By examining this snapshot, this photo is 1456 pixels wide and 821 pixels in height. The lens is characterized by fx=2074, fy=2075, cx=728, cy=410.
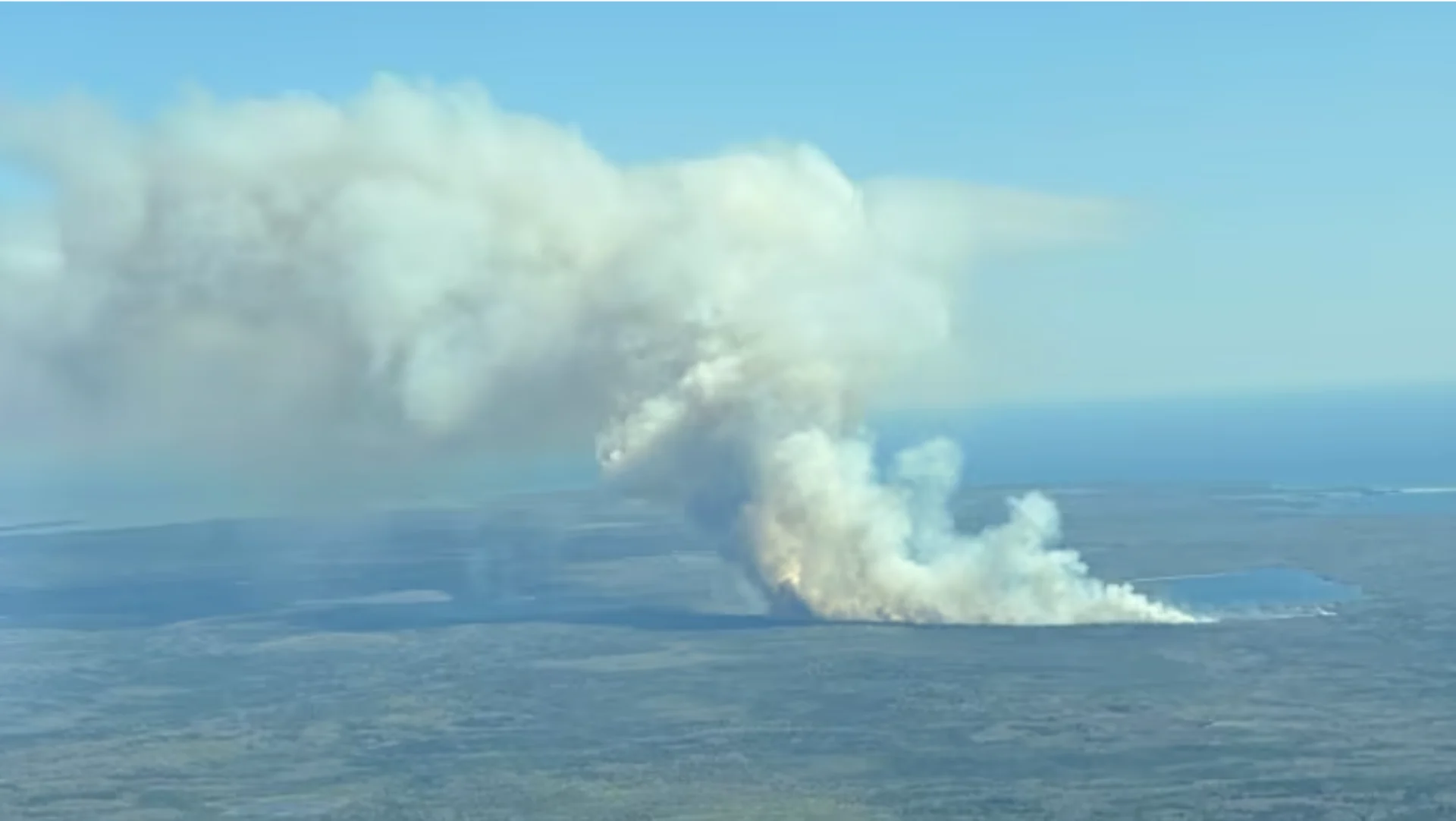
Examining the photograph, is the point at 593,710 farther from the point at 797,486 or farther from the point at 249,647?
the point at 249,647

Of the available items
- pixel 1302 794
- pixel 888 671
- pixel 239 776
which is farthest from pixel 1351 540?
pixel 239 776

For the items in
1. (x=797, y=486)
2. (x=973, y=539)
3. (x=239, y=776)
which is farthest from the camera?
(x=973, y=539)

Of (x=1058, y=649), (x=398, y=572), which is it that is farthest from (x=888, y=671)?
(x=398, y=572)

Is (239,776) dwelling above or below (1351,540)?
below

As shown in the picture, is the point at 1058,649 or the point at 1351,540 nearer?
the point at 1058,649

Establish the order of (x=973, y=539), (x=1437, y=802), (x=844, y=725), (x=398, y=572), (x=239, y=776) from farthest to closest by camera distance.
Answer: (x=398, y=572) < (x=973, y=539) < (x=844, y=725) < (x=239, y=776) < (x=1437, y=802)

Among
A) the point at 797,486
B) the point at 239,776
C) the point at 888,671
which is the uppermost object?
the point at 797,486
